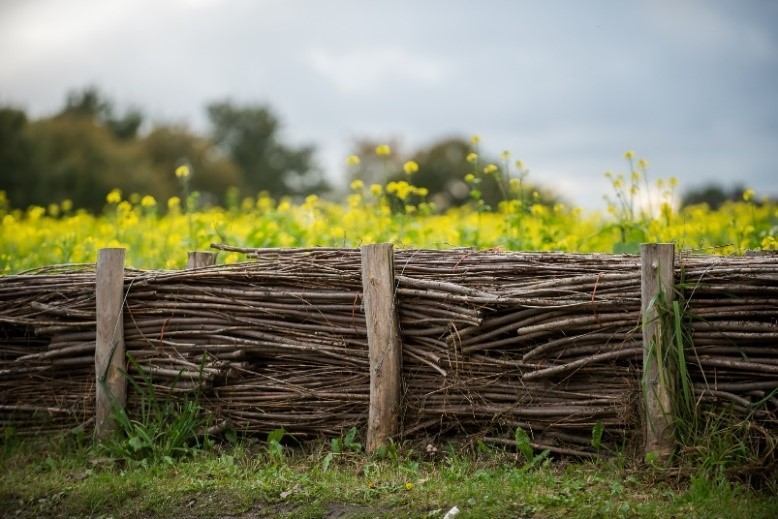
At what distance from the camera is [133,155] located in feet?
100

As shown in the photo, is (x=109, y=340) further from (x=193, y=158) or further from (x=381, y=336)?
(x=193, y=158)

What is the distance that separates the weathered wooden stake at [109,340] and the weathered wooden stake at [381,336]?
5.24ft

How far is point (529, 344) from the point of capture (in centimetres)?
454

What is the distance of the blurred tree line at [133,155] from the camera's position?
24.6 m

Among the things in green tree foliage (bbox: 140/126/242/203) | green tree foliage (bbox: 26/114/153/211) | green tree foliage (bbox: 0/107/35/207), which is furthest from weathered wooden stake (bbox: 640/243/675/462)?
green tree foliage (bbox: 140/126/242/203)

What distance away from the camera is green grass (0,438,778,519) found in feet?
12.4

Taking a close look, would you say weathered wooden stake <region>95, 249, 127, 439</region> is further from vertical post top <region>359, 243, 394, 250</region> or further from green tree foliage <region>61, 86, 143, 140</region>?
green tree foliage <region>61, 86, 143, 140</region>

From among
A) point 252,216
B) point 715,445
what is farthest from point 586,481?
point 252,216

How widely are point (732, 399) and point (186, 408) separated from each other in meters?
3.07

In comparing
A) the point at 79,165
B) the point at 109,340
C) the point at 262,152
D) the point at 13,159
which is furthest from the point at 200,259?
the point at 262,152

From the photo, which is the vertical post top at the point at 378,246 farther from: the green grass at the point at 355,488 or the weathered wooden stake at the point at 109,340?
the weathered wooden stake at the point at 109,340

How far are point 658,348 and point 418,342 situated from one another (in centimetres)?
135

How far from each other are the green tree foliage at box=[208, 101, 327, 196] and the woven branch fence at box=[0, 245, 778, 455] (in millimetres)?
36492

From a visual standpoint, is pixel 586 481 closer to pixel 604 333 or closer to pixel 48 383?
pixel 604 333
